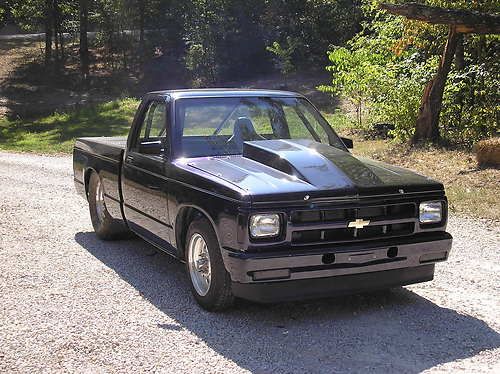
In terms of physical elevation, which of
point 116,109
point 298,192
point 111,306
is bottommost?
point 116,109

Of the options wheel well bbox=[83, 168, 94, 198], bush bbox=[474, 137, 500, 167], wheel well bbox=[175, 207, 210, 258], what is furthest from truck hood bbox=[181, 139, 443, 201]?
bush bbox=[474, 137, 500, 167]

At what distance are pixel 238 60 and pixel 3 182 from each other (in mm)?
→ 22474

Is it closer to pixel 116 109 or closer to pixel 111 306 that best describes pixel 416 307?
pixel 111 306

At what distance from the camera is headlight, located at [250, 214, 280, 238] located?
4.52 metres

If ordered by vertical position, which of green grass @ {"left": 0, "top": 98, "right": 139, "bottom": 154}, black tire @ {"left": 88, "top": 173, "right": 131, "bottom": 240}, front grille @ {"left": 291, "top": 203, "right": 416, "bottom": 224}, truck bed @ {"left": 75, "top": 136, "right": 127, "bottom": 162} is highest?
front grille @ {"left": 291, "top": 203, "right": 416, "bottom": 224}

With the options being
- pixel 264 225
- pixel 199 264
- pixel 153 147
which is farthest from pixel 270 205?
pixel 153 147

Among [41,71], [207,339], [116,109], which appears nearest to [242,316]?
[207,339]

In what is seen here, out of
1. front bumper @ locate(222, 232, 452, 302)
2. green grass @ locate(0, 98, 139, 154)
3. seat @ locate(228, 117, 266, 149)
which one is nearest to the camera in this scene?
front bumper @ locate(222, 232, 452, 302)

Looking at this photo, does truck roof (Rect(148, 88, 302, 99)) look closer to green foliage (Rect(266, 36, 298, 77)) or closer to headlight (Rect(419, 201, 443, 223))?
headlight (Rect(419, 201, 443, 223))

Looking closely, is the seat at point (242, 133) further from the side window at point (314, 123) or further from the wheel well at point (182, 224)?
the wheel well at point (182, 224)

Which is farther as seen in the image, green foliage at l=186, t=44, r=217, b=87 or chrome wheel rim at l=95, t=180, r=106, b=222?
green foliage at l=186, t=44, r=217, b=87

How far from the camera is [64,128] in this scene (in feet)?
75.8

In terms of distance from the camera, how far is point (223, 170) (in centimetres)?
512

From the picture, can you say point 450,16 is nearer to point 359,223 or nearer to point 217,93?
point 217,93
